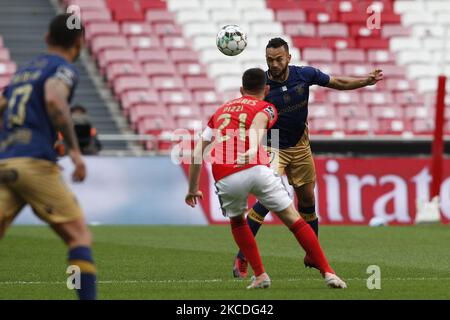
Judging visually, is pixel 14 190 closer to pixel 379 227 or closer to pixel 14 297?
pixel 14 297

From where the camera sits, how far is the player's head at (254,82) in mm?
9414

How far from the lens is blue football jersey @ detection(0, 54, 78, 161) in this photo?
23.9 feet

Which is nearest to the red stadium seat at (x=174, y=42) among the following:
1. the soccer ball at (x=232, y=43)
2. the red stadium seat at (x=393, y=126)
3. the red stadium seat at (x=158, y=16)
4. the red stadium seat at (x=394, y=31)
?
the red stadium seat at (x=158, y=16)

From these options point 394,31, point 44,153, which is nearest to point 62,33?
point 44,153

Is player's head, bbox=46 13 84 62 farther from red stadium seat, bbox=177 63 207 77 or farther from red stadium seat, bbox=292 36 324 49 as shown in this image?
red stadium seat, bbox=292 36 324 49

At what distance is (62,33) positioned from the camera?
7.46 meters

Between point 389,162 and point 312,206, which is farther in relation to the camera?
point 389,162

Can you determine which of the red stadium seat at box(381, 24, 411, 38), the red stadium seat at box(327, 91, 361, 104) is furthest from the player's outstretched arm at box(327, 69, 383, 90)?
the red stadium seat at box(381, 24, 411, 38)

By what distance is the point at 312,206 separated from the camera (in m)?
11.7

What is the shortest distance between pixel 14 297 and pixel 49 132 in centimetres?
196

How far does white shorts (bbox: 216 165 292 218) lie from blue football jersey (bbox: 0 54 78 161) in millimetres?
2245

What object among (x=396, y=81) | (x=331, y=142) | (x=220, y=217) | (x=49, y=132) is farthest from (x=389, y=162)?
(x=49, y=132)

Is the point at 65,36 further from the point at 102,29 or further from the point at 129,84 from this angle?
the point at 102,29

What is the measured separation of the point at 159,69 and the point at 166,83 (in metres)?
0.48
